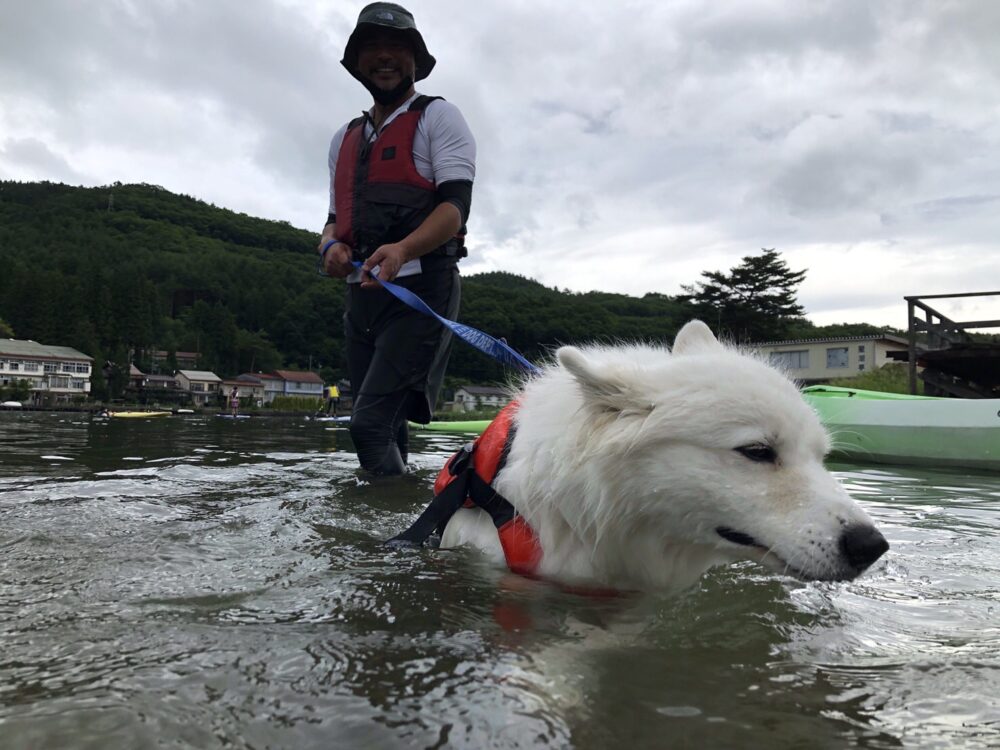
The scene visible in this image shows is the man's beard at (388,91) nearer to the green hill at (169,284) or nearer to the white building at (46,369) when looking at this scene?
the green hill at (169,284)

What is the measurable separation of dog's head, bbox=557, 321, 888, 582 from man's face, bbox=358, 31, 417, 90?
2803 millimetres

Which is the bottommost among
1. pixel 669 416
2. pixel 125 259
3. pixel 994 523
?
pixel 994 523

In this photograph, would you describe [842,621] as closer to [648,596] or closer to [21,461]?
[648,596]

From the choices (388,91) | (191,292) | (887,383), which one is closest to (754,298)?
(887,383)

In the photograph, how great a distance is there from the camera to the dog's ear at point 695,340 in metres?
2.83

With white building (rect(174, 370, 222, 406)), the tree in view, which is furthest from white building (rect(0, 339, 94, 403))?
the tree

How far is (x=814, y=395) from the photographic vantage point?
9.88 metres

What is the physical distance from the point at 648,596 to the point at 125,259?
130 metres

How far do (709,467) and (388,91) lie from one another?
3.25 meters

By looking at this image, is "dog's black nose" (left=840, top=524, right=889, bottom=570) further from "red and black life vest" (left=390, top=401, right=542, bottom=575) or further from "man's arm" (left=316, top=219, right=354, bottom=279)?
"man's arm" (left=316, top=219, right=354, bottom=279)

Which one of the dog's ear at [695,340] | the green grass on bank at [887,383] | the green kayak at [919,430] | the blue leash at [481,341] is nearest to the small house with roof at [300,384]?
the green grass on bank at [887,383]

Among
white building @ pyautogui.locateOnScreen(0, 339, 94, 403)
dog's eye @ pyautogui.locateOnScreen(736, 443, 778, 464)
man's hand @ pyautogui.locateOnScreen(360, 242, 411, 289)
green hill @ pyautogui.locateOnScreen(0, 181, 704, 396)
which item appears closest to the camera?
dog's eye @ pyautogui.locateOnScreen(736, 443, 778, 464)

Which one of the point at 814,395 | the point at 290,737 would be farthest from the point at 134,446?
the point at 814,395

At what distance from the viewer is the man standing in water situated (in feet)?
13.4
